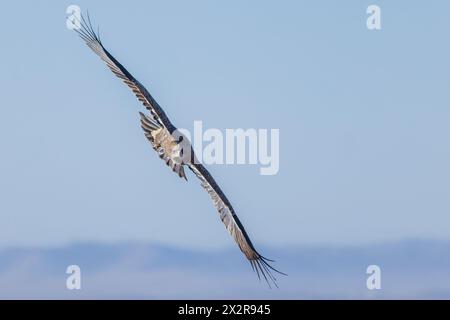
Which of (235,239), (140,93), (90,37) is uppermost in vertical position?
(90,37)

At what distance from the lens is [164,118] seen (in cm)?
1166

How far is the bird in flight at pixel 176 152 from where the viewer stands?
11648mm

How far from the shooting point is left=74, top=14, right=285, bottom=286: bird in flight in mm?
11648

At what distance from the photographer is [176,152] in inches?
460

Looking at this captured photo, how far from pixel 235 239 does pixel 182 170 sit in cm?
126
